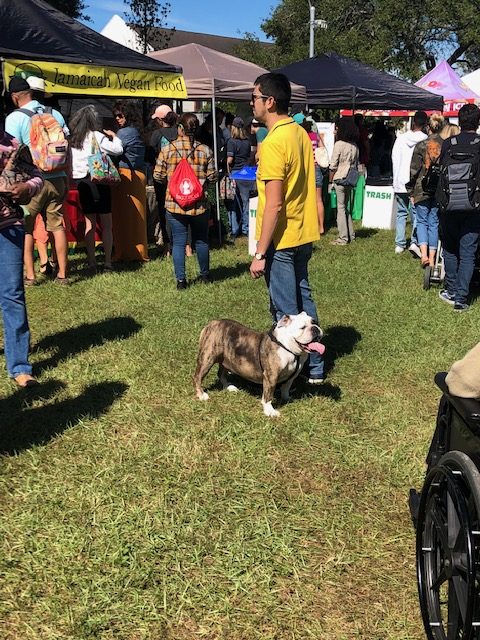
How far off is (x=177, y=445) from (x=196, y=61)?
8.47 meters

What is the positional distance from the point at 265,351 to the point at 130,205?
466 cm

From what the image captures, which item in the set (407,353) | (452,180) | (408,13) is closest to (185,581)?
(407,353)

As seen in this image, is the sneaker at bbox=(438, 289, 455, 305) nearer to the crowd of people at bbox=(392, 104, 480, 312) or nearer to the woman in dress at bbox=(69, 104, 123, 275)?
the crowd of people at bbox=(392, 104, 480, 312)

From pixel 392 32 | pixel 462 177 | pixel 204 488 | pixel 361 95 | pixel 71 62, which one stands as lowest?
pixel 204 488

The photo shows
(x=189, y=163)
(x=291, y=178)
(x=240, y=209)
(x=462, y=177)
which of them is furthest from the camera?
(x=240, y=209)

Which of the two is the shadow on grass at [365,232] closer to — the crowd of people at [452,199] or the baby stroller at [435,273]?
the crowd of people at [452,199]

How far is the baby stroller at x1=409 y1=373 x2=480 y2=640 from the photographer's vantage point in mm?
1743

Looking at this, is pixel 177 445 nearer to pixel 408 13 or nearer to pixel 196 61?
pixel 196 61

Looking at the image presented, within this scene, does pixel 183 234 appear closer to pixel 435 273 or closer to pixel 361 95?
pixel 435 273

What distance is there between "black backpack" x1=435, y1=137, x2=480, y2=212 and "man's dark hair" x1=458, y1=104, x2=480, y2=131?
136 mm

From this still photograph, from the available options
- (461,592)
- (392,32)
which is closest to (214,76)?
(461,592)

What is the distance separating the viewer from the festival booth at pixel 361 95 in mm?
11016

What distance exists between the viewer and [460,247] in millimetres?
6059

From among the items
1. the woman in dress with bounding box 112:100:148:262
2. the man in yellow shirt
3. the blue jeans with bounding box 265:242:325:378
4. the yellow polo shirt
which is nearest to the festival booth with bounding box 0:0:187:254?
Answer: the woman in dress with bounding box 112:100:148:262
